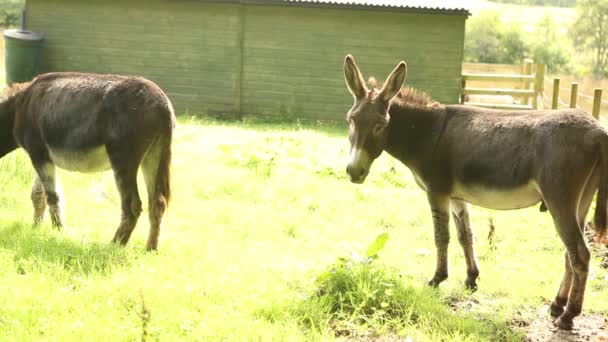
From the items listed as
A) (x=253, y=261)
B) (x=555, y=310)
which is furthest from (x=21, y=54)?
(x=555, y=310)

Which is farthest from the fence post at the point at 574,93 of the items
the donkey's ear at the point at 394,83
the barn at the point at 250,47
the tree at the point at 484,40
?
the tree at the point at 484,40

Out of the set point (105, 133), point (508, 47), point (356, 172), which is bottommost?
point (356, 172)

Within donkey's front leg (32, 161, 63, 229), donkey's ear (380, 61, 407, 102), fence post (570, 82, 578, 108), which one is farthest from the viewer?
fence post (570, 82, 578, 108)

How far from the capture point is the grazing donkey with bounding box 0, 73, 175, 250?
6.11m

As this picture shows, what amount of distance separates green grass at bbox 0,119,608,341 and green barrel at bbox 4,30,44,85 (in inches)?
380

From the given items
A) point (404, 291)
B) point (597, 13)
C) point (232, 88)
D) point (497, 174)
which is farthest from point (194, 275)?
point (597, 13)

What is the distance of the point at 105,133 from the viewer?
20.3 feet

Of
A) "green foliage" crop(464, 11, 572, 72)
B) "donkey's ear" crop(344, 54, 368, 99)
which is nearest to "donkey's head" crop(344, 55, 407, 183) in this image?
"donkey's ear" crop(344, 54, 368, 99)

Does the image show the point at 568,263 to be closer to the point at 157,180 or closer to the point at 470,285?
the point at 470,285

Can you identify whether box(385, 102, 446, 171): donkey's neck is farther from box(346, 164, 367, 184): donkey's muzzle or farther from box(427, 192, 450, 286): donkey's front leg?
box(346, 164, 367, 184): donkey's muzzle

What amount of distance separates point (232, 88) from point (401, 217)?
10997 mm

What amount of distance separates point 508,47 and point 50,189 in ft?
205

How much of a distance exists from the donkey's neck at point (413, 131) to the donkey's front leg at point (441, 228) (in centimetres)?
33

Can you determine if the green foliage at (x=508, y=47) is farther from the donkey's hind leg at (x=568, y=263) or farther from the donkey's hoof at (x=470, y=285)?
the donkey's hind leg at (x=568, y=263)
